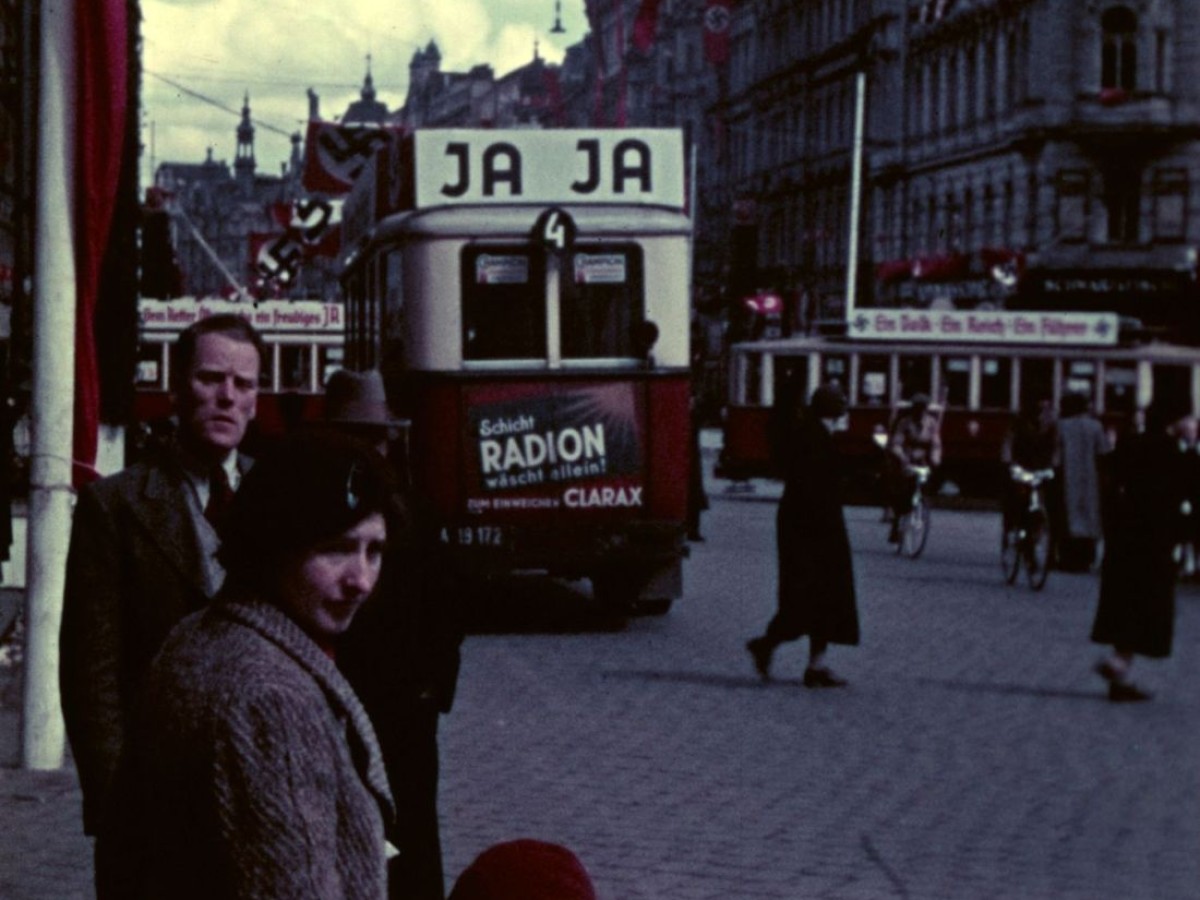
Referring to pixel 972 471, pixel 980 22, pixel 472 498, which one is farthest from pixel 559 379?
pixel 980 22

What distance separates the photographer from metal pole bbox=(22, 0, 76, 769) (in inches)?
378

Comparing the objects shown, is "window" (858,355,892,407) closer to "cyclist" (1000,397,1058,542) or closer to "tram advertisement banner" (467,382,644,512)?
"cyclist" (1000,397,1058,542)

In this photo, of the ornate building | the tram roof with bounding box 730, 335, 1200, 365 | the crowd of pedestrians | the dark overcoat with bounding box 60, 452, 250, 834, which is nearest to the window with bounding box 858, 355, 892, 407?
the tram roof with bounding box 730, 335, 1200, 365

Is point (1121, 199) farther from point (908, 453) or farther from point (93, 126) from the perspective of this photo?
point (93, 126)

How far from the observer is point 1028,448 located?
891 inches

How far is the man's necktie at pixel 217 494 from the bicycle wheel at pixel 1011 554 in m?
17.2

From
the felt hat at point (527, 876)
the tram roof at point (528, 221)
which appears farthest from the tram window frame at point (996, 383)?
the felt hat at point (527, 876)

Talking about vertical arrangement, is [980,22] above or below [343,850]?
above

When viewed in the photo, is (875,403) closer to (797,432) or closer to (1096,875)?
(797,432)

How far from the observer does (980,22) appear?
5850 cm

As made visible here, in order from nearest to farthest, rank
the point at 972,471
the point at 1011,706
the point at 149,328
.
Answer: the point at 1011,706
the point at 972,471
the point at 149,328

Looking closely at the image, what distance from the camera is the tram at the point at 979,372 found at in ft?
130

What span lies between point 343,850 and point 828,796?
6998mm

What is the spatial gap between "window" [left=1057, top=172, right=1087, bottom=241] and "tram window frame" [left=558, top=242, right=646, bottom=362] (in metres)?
35.9
